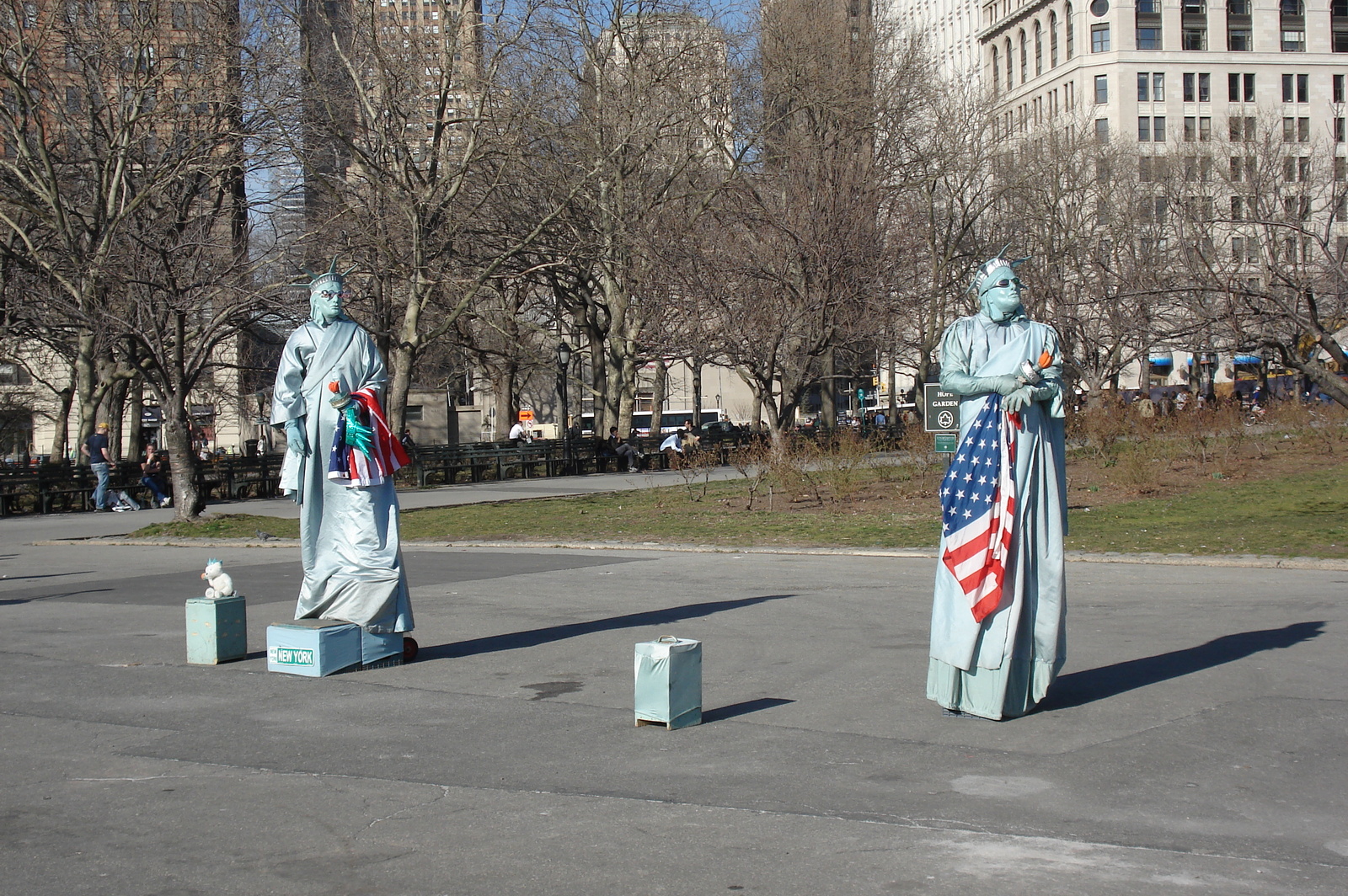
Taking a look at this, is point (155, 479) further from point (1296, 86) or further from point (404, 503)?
point (1296, 86)

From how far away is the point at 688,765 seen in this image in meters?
6.20

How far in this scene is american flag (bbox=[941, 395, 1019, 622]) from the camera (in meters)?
6.79

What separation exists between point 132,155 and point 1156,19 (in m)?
77.3

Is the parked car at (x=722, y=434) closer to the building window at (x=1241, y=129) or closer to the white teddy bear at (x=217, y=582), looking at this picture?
the building window at (x=1241, y=129)

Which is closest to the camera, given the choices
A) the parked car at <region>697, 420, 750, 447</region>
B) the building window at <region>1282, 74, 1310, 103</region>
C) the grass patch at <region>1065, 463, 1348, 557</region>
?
the grass patch at <region>1065, 463, 1348, 557</region>

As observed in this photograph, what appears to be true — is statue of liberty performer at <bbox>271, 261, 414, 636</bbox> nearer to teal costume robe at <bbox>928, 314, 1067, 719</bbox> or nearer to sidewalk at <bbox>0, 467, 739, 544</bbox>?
teal costume robe at <bbox>928, 314, 1067, 719</bbox>

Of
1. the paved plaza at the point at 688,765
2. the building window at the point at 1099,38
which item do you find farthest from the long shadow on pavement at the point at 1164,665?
the building window at the point at 1099,38

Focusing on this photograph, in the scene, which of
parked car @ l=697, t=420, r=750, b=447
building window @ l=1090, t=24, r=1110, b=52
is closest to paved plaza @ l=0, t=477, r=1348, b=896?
parked car @ l=697, t=420, r=750, b=447

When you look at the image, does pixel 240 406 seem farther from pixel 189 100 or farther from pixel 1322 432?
pixel 1322 432

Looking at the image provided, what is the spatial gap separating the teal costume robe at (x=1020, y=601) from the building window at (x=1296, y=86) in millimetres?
90970

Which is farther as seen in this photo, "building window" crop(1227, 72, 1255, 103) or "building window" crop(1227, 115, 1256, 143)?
"building window" crop(1227, 72, 1255, 103)

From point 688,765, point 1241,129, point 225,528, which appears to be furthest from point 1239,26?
point 688,765

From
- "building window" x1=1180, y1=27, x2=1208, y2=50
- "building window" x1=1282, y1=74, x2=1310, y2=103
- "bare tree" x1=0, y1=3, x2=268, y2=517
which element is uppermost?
"building window" x1=1180, y1=27, x2=1208, y2=50

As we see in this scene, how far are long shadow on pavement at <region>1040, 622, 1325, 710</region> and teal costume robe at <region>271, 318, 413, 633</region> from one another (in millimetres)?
4277
